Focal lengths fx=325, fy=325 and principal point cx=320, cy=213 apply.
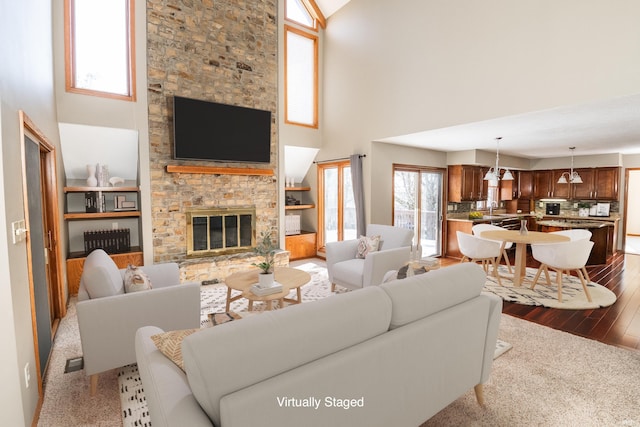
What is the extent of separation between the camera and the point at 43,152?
3381 mm

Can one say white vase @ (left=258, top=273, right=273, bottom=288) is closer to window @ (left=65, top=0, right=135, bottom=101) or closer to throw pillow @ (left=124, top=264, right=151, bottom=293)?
throw pillow @ (left=124, top=264, right=151, bottom=293)

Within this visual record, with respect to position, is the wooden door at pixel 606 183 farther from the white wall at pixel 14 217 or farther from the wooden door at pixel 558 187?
the white wall at pixel 14 217

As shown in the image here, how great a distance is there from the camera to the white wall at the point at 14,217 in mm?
1650

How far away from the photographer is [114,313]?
7.37 ft

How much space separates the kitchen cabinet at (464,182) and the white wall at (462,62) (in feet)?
7.14

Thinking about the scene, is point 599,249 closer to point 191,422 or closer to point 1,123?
point 191,422

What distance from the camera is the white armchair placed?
3916mm

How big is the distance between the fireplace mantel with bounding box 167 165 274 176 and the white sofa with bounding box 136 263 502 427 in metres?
→ 3.58

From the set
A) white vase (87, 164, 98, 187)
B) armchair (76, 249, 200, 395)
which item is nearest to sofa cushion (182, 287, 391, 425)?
armchair (76, 249, 200, 395)

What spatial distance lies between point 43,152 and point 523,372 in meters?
4.92

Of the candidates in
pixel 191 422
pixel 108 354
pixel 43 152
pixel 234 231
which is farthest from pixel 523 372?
pixel 43 152

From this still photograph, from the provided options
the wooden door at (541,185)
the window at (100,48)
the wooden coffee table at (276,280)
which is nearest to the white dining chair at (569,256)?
the wooden coffee table at (276,280)

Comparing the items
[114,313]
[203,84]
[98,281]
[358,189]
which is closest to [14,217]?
[98,281]

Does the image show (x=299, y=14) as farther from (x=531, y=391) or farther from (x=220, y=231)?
(x=531, y=391)
